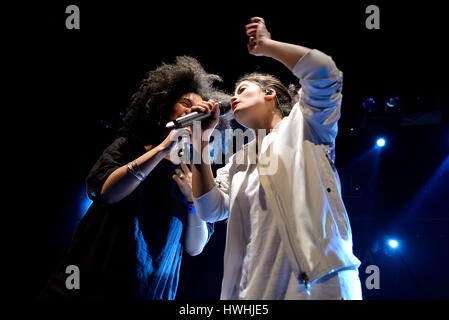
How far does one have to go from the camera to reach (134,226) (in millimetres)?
1532

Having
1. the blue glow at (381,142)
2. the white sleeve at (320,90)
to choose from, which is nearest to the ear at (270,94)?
the white sleeve at (320,90)

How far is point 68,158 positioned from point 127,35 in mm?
1519

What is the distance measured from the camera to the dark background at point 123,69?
105 inches

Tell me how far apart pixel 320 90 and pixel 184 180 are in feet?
3.29

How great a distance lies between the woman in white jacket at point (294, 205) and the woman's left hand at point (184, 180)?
0.31 metres

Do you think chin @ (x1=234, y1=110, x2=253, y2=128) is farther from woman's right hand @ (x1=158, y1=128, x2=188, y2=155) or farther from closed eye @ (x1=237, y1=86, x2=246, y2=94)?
woman's right hand @ (x1=158, y1=128, x2=188, y2=155)

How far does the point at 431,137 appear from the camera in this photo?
15.5 feet

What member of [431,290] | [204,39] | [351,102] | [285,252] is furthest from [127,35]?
[431,290]

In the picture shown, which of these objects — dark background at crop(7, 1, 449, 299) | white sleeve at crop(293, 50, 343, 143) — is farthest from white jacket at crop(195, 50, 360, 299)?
dark background at crop(7, 1, 449, 299)

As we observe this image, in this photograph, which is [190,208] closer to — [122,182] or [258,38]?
[122,182]

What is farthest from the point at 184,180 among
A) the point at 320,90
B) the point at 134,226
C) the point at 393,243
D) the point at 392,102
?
the point at 393,243

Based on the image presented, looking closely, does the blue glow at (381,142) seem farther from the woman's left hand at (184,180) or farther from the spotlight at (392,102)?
the woman's left hand at (184,180)

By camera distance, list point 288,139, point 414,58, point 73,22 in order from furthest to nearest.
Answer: point 414,58, point 73,22, point 288,139
